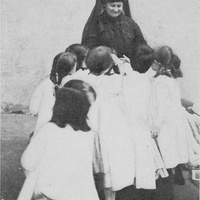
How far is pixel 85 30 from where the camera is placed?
423 cm

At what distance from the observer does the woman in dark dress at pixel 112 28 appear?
418 centimetres

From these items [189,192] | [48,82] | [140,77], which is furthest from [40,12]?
[189,192]

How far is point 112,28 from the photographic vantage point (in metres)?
4.22

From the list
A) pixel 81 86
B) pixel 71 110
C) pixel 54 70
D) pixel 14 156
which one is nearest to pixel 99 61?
pixel 81 86

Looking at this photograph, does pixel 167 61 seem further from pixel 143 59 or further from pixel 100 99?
pixel 100 99

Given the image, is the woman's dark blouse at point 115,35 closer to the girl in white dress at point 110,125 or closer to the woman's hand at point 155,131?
the girl in white dress at point 110,125

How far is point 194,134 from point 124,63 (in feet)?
2.41

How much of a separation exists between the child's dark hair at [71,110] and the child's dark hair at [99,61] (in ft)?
0.88

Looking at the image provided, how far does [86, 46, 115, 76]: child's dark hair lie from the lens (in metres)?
3.82

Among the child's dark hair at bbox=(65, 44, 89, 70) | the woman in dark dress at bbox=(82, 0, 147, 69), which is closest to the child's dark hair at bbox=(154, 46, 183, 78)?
the woman in dark dress at bbox=(82, 0, 147, 69)

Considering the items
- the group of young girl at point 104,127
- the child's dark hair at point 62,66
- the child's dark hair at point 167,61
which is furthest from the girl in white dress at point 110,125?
the child's dark hair at point 167,61

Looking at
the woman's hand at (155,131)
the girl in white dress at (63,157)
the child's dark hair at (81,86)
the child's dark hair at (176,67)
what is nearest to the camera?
the girl in white dress at (63,157)

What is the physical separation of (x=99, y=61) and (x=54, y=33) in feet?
1.79

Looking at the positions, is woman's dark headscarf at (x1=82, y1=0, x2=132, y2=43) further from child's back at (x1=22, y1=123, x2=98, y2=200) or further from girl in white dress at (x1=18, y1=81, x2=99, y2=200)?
child's back at (x1=22, y1=123, x2=98, y2=200)
